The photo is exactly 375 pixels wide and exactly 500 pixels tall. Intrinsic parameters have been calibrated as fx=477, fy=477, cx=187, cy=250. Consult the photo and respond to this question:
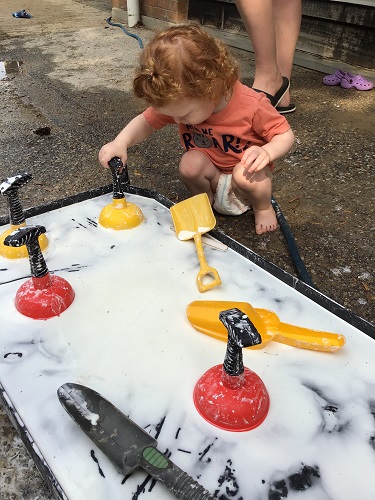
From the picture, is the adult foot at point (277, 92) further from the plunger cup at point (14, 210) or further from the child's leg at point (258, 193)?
the plunger cup at point (14, 210)

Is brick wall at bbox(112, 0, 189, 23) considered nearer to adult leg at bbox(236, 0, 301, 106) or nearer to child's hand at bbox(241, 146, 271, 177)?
adult leg at bbox(236, 0, 301, 106)

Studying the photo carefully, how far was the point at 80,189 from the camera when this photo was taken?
5.58ft

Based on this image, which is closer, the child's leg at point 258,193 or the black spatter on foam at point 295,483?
the black spatter on foam at point 295,483

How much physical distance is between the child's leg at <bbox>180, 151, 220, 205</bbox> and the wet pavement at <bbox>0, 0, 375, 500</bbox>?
0.14 m

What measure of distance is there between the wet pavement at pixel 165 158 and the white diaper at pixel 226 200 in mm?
34

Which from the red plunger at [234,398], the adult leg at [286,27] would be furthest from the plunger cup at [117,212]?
the adult leg at [286,27]

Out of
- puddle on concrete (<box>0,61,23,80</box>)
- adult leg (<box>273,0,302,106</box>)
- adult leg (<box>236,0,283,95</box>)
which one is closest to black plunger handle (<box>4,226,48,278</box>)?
adult leg (<box>236,0,283,95</box>)

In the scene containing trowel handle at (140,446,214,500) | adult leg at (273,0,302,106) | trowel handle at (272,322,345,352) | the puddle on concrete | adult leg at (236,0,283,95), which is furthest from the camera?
the puddle on concrete

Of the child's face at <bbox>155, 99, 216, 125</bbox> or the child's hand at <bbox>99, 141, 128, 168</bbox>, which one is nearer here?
the child's face at <bbox>155, 99, 216, 125</bbox>

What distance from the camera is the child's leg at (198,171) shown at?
1.39 metres

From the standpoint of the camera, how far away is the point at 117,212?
4.16 feet

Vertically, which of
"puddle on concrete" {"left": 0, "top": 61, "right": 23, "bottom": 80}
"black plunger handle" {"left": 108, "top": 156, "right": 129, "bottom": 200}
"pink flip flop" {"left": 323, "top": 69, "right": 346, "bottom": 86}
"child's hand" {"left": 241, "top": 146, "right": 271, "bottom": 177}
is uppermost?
"child's hand" {"left": 241, "top": 146, "right": 271, "bottom": 177}

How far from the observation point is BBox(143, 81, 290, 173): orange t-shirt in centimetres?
127

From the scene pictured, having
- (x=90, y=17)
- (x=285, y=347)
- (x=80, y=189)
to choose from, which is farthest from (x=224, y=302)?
(x=90, y=17)
